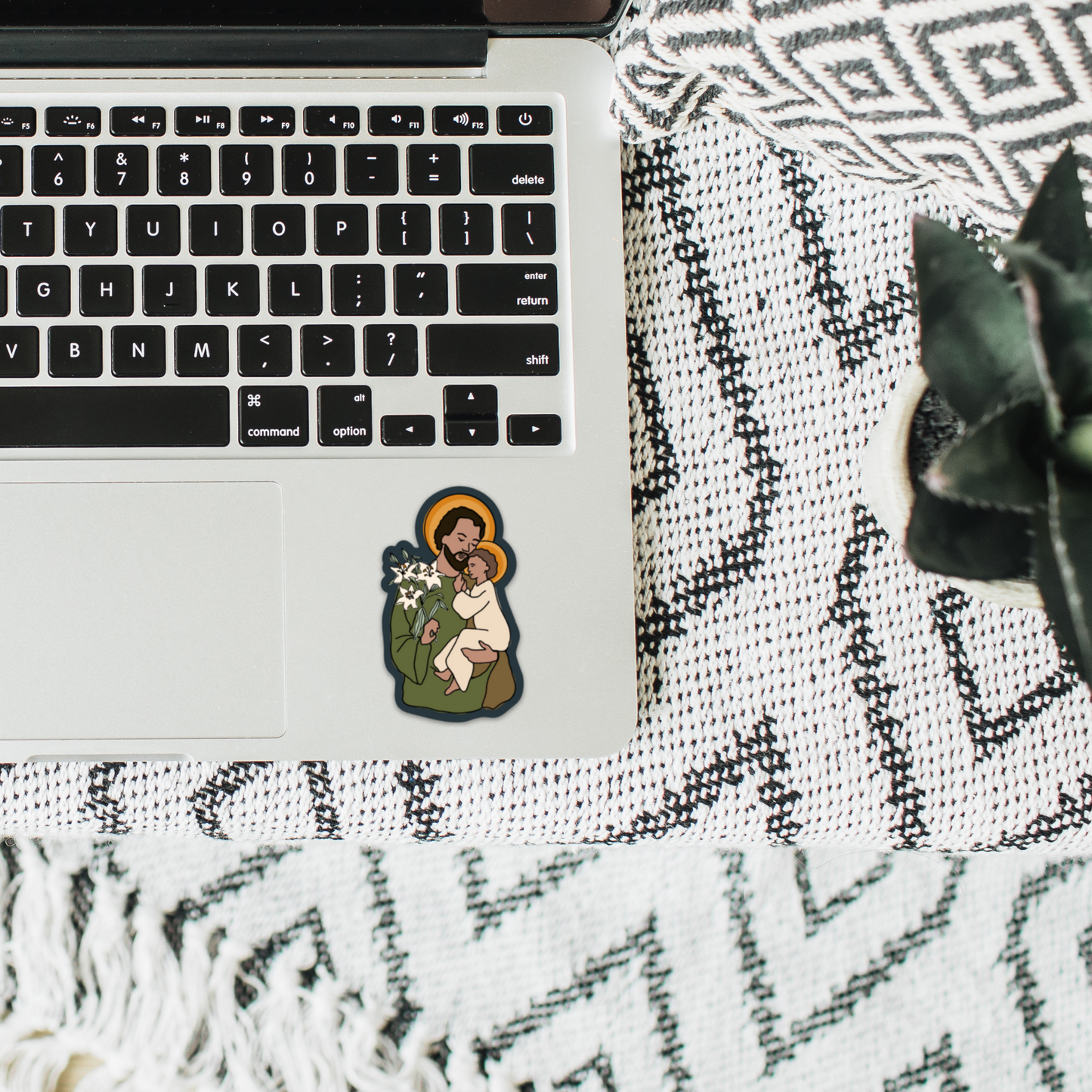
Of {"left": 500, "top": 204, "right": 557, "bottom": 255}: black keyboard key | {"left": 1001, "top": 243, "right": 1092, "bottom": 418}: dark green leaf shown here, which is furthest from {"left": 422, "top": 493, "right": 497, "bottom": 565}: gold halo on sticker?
{"left": 1001, "top": 243, "right": 1092, "bottom": 418}: dark green leaf

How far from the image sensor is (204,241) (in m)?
0.35

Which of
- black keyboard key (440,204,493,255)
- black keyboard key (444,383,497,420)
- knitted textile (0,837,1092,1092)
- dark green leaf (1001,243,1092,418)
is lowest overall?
knitted textile (0,837,1092,1092)

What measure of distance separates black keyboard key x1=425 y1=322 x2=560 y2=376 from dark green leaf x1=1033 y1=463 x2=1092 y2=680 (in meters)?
0.19

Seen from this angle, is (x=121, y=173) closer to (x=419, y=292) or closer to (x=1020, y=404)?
(x=419, y=292)

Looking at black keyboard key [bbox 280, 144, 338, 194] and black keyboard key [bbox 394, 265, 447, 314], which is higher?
black keyboard key [bbox 280, 144, 338, 194]

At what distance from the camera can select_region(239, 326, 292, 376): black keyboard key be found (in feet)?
1.13

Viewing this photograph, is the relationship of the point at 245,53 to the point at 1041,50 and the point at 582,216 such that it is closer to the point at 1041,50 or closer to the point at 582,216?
the point at 582,216

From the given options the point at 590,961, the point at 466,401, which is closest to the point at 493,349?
the point at 466,401

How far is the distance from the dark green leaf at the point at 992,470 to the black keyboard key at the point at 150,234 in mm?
296

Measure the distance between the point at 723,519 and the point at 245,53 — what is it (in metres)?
0.28

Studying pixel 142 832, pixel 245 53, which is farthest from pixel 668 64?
pixel 142 832

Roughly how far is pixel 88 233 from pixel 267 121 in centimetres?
8

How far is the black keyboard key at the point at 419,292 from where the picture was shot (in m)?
0.35

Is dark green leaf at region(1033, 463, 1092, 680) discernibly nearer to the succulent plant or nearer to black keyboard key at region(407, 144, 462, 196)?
the succulent plant
